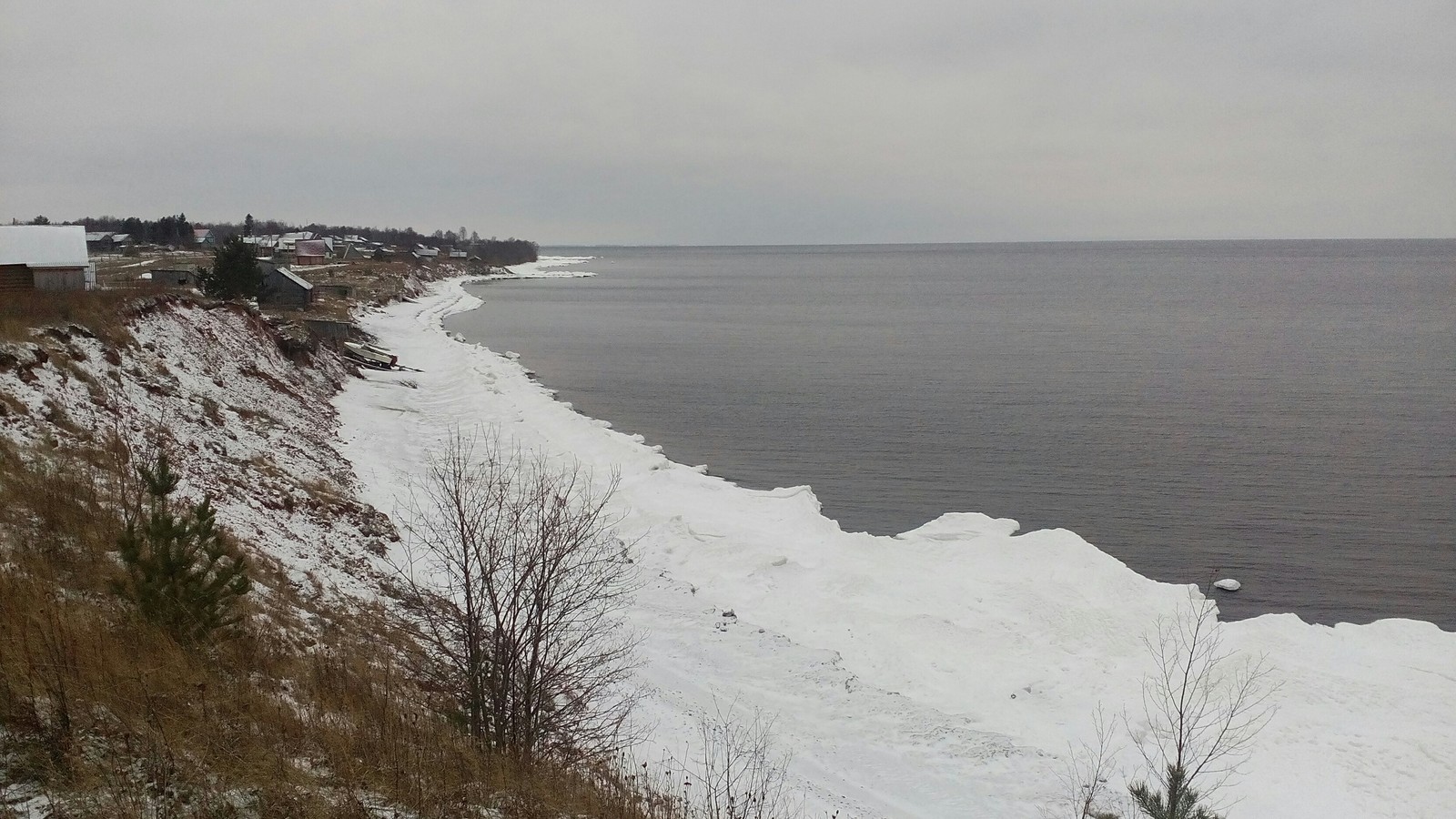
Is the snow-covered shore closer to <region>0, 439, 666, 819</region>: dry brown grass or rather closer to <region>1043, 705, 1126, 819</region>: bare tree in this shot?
<region>1043, 705, 1126, 819</region>: bare tree

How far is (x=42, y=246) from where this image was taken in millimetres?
35906

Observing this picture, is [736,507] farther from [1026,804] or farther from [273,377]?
[273,377]

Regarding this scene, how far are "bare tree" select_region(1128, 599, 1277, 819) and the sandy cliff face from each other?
1402cm

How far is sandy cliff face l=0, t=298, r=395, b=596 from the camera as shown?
1742 cm

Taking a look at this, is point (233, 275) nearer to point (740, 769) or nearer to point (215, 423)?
point (215, 423)

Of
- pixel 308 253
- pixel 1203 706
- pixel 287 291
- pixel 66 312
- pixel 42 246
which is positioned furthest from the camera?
pixel 308 253

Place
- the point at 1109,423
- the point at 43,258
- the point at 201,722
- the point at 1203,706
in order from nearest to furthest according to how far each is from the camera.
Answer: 1. the point at 201,722
2. the point at 1203,706
3. the point at 43,258
4. the point at 1109,423

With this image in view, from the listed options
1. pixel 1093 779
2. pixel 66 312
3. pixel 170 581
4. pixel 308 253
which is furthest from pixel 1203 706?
pixel 308 253

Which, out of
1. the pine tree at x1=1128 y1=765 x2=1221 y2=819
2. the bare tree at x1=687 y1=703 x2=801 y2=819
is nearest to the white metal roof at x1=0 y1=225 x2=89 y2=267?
the bare tree at x1=687 y1=703 x2=801 y2=819

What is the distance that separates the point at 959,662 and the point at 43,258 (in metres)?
38.1

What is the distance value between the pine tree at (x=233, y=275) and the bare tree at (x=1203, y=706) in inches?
1629

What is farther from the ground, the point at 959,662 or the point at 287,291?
the point at 287,291

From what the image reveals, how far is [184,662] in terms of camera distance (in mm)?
8648

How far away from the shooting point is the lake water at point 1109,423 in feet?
87.7
